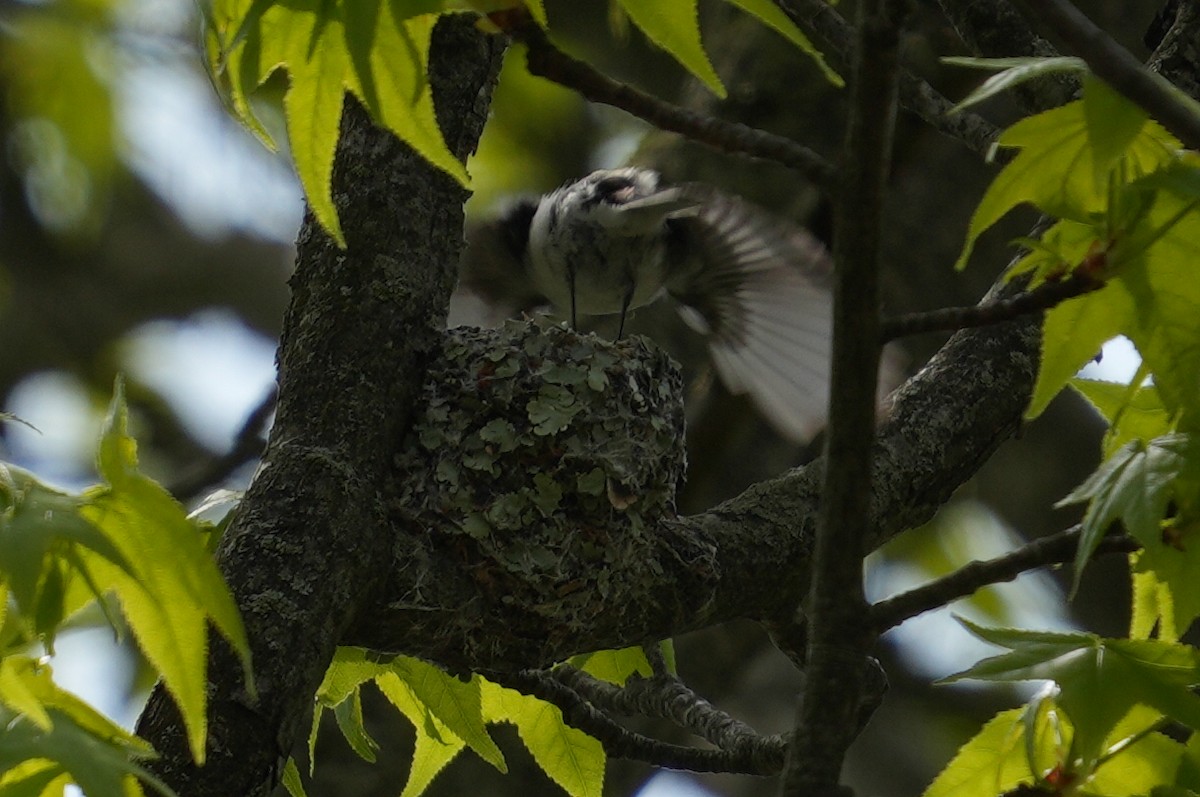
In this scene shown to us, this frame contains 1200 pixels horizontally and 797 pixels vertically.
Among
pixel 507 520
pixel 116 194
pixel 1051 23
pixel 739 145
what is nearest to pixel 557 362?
pixel 507 520

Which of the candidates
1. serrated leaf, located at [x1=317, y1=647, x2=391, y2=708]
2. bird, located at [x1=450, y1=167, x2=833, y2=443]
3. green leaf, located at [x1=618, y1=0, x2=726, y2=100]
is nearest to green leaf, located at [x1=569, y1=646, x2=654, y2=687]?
serrated leaf, located at [x1=317, y1=647, x2=391, y2=708]

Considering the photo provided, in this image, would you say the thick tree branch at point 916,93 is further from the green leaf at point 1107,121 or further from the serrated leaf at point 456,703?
the serrated leaf at point 456,703

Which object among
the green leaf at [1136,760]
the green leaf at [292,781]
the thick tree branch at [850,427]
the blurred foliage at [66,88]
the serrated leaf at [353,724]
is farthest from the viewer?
the blurred foliage at [66,88]

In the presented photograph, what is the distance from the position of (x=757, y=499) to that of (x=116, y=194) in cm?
381

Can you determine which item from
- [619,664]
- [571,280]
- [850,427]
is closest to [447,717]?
[619,664]

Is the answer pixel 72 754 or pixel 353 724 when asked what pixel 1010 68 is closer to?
pixel 72 754

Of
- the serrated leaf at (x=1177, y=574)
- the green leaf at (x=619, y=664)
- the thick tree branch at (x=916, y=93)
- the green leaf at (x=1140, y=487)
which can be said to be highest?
the thick tree branch at (x=916, y=93)

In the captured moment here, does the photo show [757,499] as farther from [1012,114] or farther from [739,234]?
[1012,114]

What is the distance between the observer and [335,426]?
193cm

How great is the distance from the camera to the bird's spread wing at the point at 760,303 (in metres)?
3.10

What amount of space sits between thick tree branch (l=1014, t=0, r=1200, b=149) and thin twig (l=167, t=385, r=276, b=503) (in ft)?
8.79

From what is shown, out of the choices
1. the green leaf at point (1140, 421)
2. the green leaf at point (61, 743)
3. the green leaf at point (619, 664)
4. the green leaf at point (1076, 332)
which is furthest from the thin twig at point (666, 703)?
the green leaf at point (61, 743)

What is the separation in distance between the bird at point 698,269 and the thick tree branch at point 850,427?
1782 mm

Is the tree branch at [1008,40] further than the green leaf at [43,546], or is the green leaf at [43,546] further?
the tree branch at [1008,40]
